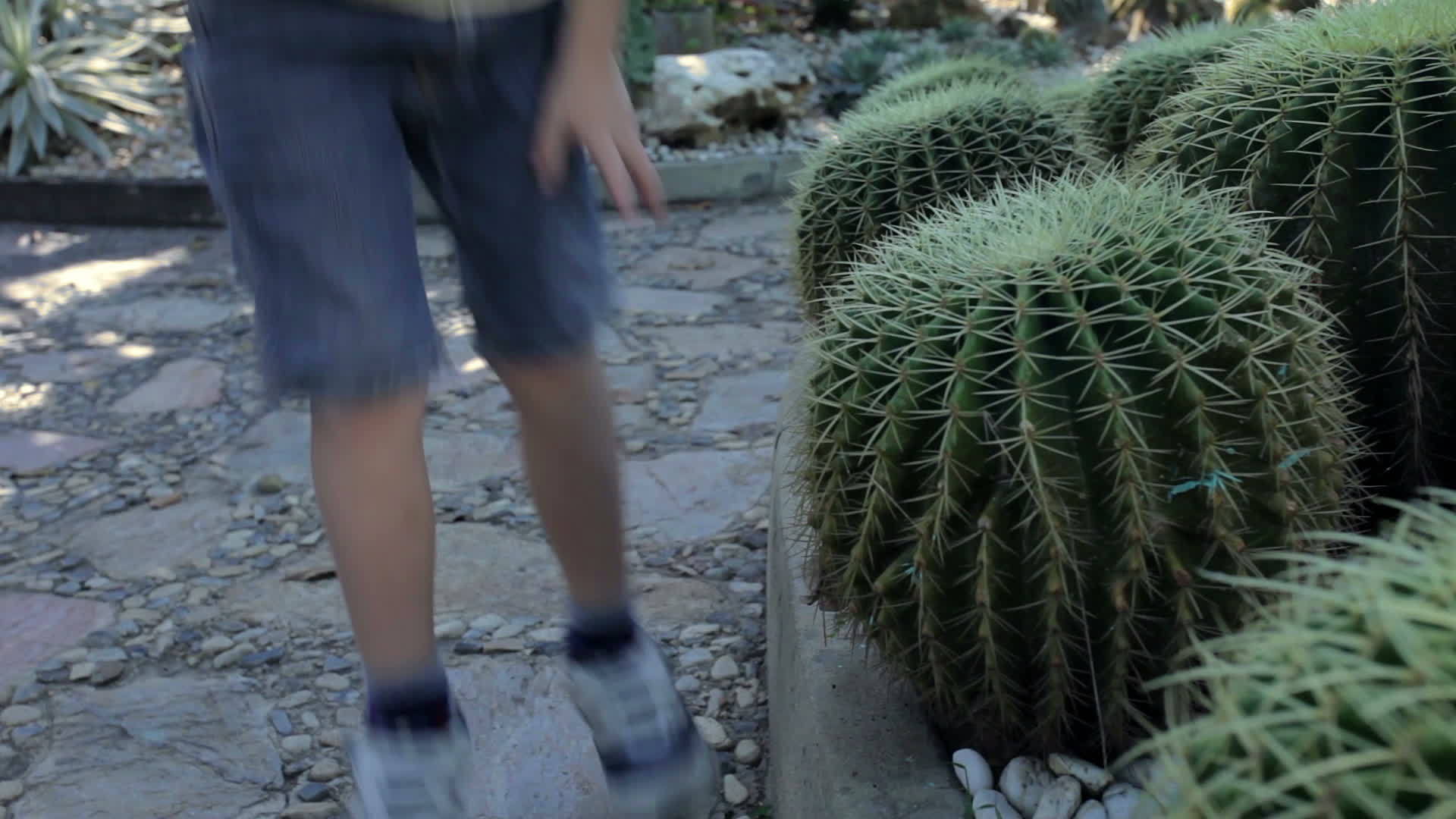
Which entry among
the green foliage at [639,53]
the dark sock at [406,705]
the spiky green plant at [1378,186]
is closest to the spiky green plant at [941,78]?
the spiky green plant at [1378,186]

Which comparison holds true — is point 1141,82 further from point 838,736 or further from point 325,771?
point 325,771

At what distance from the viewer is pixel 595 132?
1579 mm

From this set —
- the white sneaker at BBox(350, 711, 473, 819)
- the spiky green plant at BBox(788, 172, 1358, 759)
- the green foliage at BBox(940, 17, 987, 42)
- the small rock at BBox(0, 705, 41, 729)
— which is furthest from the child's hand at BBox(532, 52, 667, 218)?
the green foliage at BBox(940, 17, 987, 42)

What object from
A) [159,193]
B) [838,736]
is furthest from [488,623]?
[159,193]

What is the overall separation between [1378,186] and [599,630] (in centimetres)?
119

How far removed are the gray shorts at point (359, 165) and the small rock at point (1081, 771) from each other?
32.0 inches

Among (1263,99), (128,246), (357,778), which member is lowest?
(128,246)

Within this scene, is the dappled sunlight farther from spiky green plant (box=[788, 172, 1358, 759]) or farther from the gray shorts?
spiky green plant (box=[788, 172, 1358, 759])

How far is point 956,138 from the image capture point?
102 inches

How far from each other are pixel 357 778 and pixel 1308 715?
1205 mm

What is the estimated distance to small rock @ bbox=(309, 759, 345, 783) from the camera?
2.16 metres

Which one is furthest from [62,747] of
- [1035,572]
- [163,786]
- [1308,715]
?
[1308,715]

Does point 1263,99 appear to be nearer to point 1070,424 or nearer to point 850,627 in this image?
point 1070,424

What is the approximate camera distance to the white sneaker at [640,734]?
1.76m
